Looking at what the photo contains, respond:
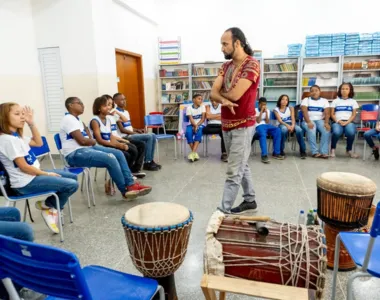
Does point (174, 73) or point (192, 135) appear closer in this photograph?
point (192, 135)

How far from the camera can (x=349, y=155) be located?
5.03 meters

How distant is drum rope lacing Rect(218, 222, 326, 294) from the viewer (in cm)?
133

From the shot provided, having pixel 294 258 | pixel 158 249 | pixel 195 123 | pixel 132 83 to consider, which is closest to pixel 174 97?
pixel 132 83

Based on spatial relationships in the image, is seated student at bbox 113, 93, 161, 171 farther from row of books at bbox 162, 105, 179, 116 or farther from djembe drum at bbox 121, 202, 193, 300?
row of books at bbox 162, 105, 179, 116

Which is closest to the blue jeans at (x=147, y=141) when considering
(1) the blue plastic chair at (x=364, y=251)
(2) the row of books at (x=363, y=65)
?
(1) the blue plastic chair at (x=364, y=251)

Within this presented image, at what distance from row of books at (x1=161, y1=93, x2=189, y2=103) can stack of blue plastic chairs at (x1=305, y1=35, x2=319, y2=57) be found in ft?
9.72

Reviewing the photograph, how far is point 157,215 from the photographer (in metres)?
1.46

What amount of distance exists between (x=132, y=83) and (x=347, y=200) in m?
5.64

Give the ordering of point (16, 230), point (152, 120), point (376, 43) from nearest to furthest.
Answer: point (16, 230) → point (152, 120) → point (376, 43)

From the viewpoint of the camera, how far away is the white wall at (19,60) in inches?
173

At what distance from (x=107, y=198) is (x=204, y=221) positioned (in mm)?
1252

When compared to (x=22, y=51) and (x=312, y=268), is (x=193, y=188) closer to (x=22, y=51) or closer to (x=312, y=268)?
(x=312, y=268)

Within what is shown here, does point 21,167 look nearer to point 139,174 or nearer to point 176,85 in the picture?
point 139,174

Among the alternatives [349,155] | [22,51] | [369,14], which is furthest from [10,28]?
[369,14]
